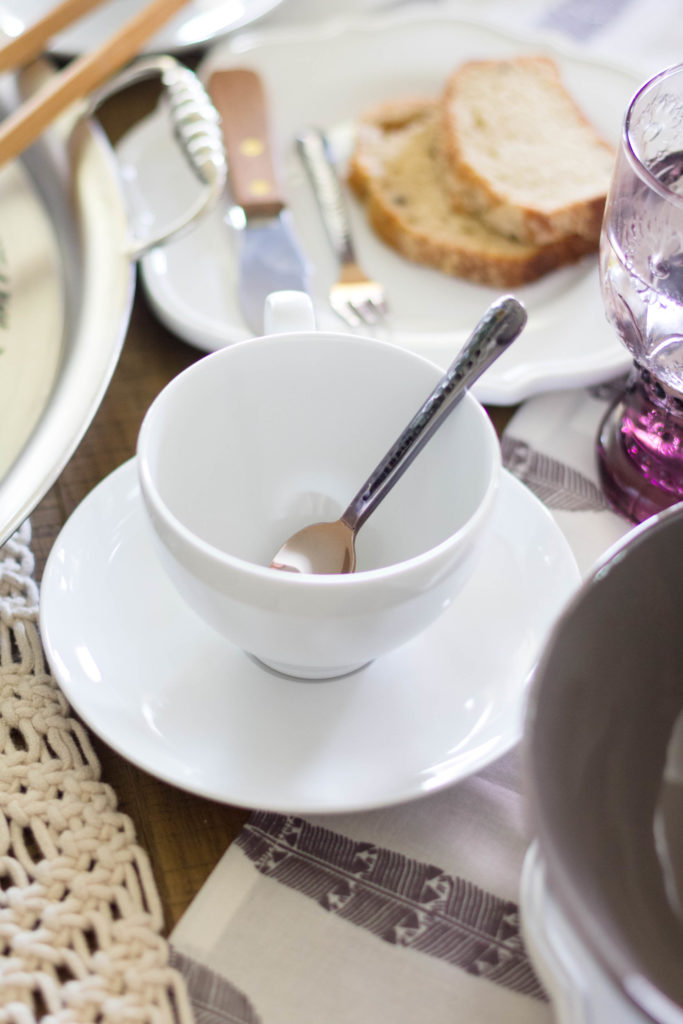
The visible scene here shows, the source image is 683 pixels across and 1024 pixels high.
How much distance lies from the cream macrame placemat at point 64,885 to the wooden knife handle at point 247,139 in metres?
0.39

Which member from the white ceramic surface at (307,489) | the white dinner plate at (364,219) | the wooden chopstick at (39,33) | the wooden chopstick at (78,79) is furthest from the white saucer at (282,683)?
the wooden chopstick at (39,33)

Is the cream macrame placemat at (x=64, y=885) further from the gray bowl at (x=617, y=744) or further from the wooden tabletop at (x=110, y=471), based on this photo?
the gray bowl at (x=617, y=744)

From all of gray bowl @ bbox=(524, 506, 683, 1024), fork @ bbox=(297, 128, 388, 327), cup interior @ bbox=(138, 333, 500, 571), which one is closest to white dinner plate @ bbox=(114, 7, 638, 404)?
fork @ bbox=(297, 128, 388, 327)

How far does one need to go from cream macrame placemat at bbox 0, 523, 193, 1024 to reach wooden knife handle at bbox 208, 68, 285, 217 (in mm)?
390

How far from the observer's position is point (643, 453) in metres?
0.55

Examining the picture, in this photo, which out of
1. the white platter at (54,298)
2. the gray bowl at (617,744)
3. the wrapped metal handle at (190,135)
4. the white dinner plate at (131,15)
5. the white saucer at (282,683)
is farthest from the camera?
the white dinner plate at (131,15)

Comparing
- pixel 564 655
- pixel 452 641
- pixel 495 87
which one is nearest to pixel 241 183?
pixel 495 87

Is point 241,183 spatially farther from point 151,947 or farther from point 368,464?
point 151,947

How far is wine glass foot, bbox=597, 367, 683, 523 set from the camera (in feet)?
1.74

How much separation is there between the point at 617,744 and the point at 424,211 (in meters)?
0.50

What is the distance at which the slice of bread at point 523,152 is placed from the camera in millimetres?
711

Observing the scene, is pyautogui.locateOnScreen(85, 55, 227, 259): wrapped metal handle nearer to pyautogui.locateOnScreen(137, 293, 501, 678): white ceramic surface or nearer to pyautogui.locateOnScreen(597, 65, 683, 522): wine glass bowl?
pyautogui.locateOnScreen(137, 293, 501, 678): white ceramic surface

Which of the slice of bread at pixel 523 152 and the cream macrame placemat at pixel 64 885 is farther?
the slice of bread at pixel 523 152

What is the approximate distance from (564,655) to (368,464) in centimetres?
23
